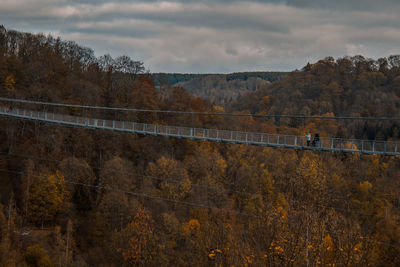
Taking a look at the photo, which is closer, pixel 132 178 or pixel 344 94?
pixel 132 178

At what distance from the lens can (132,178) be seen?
3159cm

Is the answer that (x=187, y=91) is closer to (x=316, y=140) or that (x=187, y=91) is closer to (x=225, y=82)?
(x=316, y=140)

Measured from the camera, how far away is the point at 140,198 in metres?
30.8

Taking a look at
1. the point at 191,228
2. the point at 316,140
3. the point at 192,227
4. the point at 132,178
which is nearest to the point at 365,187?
the point at 192,227

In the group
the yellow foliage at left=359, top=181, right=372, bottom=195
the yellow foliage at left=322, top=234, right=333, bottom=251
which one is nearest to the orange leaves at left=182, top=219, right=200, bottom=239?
the yellow foliage at left=322, top=234, right=333, bottom=251

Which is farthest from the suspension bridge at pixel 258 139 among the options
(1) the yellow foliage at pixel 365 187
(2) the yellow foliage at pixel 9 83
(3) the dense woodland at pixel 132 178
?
(1) the yellow foliage at pixel 365 187

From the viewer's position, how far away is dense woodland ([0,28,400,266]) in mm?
23859

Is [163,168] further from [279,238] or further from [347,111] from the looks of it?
[347,111]

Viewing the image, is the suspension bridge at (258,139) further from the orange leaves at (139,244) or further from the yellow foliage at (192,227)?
the yellow foliage at (192,227)

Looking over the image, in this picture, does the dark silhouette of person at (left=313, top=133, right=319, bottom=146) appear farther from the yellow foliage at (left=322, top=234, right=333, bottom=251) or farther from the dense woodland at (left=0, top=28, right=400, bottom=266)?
the yellow foliage at (left=322, top=234, right=333, bottom=251)

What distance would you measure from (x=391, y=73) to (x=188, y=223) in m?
50.4

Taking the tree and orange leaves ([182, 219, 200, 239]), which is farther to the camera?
the tree

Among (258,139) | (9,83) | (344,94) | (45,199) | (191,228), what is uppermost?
(344,94)

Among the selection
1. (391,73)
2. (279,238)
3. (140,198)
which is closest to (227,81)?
(391,73)
